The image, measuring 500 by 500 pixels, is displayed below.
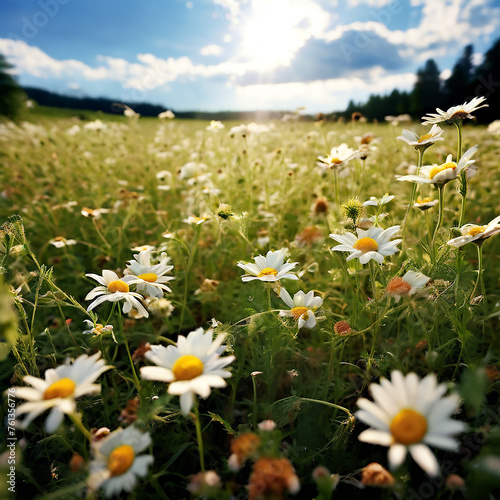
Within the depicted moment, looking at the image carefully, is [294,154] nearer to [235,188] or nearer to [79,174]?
[235,188]

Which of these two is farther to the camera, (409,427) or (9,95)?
(9,95)

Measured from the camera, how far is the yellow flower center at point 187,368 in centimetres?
86

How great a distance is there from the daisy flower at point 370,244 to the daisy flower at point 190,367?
0.56m

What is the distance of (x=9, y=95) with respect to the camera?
20.1 meters

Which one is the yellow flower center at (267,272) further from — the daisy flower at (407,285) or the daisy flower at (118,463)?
the daisy flower at (118,463)

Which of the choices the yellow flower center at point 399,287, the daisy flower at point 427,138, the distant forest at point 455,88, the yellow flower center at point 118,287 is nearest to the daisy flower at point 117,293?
the yellow flower center at point 118,287

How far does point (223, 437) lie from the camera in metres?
1.50

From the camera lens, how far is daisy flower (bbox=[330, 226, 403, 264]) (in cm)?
120

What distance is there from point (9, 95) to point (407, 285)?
24.9 m

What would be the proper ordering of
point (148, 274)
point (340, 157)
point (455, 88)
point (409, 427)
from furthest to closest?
point (455, 88)
point (340, 157)
point (148, 274)
point (409, 427)

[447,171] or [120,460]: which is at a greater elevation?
[447,171]

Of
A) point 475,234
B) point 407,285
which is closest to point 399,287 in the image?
point 407,285

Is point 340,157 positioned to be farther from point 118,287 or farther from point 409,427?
point 409,427

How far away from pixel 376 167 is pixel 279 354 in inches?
101
